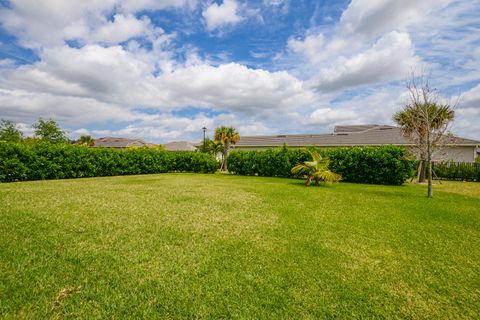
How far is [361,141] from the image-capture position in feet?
83.7

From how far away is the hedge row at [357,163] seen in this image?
13773 mm

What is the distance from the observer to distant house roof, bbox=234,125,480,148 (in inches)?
935

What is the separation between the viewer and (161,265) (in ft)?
11.6

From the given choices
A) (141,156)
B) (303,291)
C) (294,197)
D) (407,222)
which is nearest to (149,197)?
(294,197)

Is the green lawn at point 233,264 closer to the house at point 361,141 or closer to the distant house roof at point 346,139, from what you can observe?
the house at point 361,141

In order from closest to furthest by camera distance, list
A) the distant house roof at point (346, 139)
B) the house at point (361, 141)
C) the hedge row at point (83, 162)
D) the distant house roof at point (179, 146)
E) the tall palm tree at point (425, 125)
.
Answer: the tall palm tree at point (425, 125), the hedge row at point (83, 162), the house at point (361, 141), the distant house roof at point (346, 139), the distant house roof at point (179, 146)

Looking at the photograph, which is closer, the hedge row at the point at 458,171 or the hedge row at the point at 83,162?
the hedge row at the point at 83,162

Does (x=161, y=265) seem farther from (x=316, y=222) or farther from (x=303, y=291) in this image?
(x=316, y=222)

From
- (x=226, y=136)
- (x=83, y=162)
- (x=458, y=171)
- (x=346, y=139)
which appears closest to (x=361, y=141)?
(x=346, y=139)

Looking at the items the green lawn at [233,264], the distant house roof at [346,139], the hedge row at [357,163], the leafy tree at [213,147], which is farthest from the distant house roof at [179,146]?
the green lawn at [233,264]

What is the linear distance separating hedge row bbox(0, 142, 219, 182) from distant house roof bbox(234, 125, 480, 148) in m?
11.5

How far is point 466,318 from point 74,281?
4.44 metres

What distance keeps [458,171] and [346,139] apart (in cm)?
1074

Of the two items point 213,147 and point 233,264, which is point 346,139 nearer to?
point 213,147
